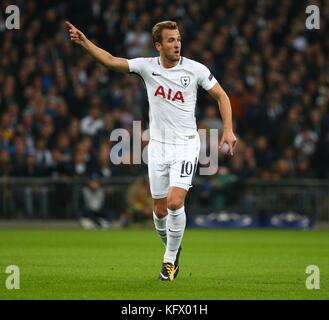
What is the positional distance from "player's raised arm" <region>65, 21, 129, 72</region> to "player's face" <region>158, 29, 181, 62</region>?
0.50 m

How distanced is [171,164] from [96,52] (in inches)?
62.4

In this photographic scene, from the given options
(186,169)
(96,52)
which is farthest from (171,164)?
(96,52)

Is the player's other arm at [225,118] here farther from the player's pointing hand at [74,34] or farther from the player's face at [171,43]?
the player's pointing hand at [74,34]

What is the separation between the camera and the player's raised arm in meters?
11.8

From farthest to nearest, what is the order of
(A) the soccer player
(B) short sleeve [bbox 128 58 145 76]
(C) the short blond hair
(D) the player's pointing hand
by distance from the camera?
(B) short sleeve [bbox 128 58 145 76]
(C) the short blond hair
(A) the soccer player
(D) the player's pointing hand

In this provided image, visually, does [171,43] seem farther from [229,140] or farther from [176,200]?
[176,200]

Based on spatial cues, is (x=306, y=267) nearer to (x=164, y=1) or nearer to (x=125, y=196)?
(x=125, y=196)

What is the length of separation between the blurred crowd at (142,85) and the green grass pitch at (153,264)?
2.88m

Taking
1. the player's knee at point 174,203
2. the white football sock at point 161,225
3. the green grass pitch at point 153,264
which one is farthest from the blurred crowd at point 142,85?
the player's knee at point 174,203

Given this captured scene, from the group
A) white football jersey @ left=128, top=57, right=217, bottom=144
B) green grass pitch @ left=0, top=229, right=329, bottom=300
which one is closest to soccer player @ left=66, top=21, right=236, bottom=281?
white football jersey @ left=128, top=57, right=217, bottom=144

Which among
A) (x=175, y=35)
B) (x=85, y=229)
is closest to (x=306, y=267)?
(x=175, y=35)

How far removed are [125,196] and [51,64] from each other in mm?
4060

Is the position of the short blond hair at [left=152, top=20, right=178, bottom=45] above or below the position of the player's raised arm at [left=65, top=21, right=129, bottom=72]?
above

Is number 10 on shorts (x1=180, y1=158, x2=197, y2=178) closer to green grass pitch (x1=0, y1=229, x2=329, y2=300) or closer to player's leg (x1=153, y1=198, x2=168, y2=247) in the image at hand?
player's leg (x1=153, y1=198, x2=168, y2=247)
